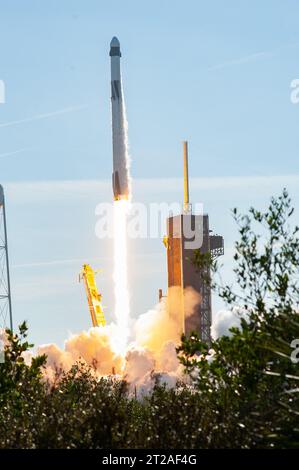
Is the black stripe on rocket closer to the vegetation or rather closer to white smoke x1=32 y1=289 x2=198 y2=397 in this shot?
white smoke x1=32 y1=289 x2=198 y2=397

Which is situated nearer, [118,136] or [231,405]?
[231,405]

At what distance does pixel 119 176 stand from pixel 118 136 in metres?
4.21

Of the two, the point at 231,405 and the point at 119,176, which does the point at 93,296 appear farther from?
the point at 231,405

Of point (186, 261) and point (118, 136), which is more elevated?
point (118, 136)

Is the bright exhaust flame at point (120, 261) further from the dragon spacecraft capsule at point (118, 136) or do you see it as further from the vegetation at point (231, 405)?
the vegetation at point (231, 405)

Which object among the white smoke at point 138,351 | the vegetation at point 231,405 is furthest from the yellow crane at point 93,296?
the vegetation at point 231,405

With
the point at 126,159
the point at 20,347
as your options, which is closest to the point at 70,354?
the point at 126,159

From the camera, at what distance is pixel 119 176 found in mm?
123688

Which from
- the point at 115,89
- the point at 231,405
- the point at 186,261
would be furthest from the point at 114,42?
the point at 231,405

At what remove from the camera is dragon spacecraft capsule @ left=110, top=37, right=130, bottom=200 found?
405 ft

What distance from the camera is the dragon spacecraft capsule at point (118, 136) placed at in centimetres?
12331

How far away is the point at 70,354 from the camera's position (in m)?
142
